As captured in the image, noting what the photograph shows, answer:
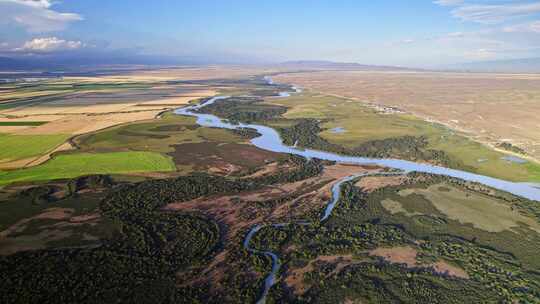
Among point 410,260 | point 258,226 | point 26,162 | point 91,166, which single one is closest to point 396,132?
point 410,260

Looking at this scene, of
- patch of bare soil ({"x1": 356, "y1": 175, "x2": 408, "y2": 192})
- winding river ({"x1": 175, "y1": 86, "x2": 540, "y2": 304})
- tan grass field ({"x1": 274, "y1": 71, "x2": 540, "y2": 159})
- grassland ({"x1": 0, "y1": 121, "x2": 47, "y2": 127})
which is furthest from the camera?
grassland ({"x1": 0, "y1": 121, "x2": 47, "y2": 127})

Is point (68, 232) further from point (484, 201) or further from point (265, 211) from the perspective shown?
point (484, 201)

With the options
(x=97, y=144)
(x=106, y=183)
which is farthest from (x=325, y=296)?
(x=97, y=144)

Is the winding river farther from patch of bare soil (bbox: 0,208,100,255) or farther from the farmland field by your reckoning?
patch of bare soil (bbox: 0,208,100,255)

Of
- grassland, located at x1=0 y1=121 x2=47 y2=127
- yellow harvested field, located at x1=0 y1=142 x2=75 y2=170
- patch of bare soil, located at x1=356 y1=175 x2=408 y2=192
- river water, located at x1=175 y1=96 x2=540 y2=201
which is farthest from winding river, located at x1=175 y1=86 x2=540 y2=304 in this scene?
grassland, located at x1=0 y1=121 x2=47 y2=127

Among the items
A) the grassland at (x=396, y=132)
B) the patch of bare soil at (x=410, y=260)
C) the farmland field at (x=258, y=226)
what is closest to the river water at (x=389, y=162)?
the farmland field at (x=258, y=226)

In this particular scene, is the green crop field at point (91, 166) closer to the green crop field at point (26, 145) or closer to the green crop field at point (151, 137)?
the green crop field at point (151, 137)
